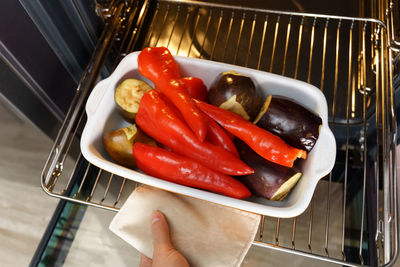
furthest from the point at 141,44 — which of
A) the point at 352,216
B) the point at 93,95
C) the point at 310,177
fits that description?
the point at 352,216

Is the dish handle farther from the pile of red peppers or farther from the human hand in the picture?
the human hand

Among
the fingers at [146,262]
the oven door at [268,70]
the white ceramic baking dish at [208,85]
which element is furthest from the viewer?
the oven door at [268,70]

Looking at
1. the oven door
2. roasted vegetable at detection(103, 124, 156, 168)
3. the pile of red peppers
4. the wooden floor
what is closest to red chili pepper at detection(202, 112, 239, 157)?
the pile of red peppers

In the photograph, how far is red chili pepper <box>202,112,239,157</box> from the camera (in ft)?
1.77

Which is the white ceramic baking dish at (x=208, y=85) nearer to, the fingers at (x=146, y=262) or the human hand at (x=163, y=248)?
the human hand at (x=163, y=248)

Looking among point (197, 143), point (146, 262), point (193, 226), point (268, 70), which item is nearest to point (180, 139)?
point (197, 143)

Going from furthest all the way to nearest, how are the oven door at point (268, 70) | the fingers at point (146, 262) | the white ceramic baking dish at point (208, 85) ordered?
the oven door at point (268, 70)
the fingers at point (146, 262)
the white ceramic baking dish at point (208, 85)

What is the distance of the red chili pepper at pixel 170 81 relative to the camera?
0.52 metres

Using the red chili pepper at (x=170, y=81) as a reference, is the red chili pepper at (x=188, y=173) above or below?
below

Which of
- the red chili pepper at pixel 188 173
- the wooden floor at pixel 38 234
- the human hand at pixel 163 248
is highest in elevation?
the red chili pepper at pixel 188 173

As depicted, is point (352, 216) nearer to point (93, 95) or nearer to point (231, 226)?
point (231, 226)

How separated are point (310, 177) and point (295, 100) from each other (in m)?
0.14

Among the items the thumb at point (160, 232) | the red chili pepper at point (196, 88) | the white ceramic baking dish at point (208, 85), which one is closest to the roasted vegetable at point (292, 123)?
the white ceramic baking dish at point (208, 85)

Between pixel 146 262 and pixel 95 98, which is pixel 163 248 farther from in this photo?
pixel 95 98
